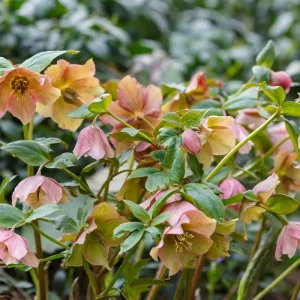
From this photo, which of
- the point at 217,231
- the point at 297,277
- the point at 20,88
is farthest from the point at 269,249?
the point at 297,277

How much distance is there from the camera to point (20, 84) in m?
0.67

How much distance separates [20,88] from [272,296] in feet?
2.66

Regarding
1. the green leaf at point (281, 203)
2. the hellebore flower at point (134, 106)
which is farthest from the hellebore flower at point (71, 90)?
the green leaf at point (281, 203)

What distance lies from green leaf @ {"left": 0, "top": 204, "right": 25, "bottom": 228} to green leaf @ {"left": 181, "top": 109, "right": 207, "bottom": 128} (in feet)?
0.63

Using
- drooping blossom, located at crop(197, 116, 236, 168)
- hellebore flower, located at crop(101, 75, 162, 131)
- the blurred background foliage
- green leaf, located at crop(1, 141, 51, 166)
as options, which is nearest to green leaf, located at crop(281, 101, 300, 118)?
drooping blossom, located at crop(197, 116, 236, 168)

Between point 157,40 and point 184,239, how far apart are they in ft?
5.17

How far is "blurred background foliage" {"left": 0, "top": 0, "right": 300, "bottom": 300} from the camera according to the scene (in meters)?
1.27

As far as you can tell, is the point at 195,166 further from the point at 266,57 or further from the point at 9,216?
the point at 266,57

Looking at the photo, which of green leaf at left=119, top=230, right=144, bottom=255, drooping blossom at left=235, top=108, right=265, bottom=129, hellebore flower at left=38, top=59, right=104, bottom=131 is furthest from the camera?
drooping blossom at left=235, top=108, right=265, bottom=129

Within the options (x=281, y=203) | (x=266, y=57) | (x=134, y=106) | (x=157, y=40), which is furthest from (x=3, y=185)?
(x=157, y=40)

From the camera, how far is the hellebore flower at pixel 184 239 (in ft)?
1.88

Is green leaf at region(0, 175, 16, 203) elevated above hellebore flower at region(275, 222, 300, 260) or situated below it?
above

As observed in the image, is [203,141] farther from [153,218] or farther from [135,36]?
[135,36]

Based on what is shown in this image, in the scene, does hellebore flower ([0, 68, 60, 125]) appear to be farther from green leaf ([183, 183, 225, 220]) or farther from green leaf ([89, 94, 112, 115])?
green leaf ([183, 183, 225, 220])
